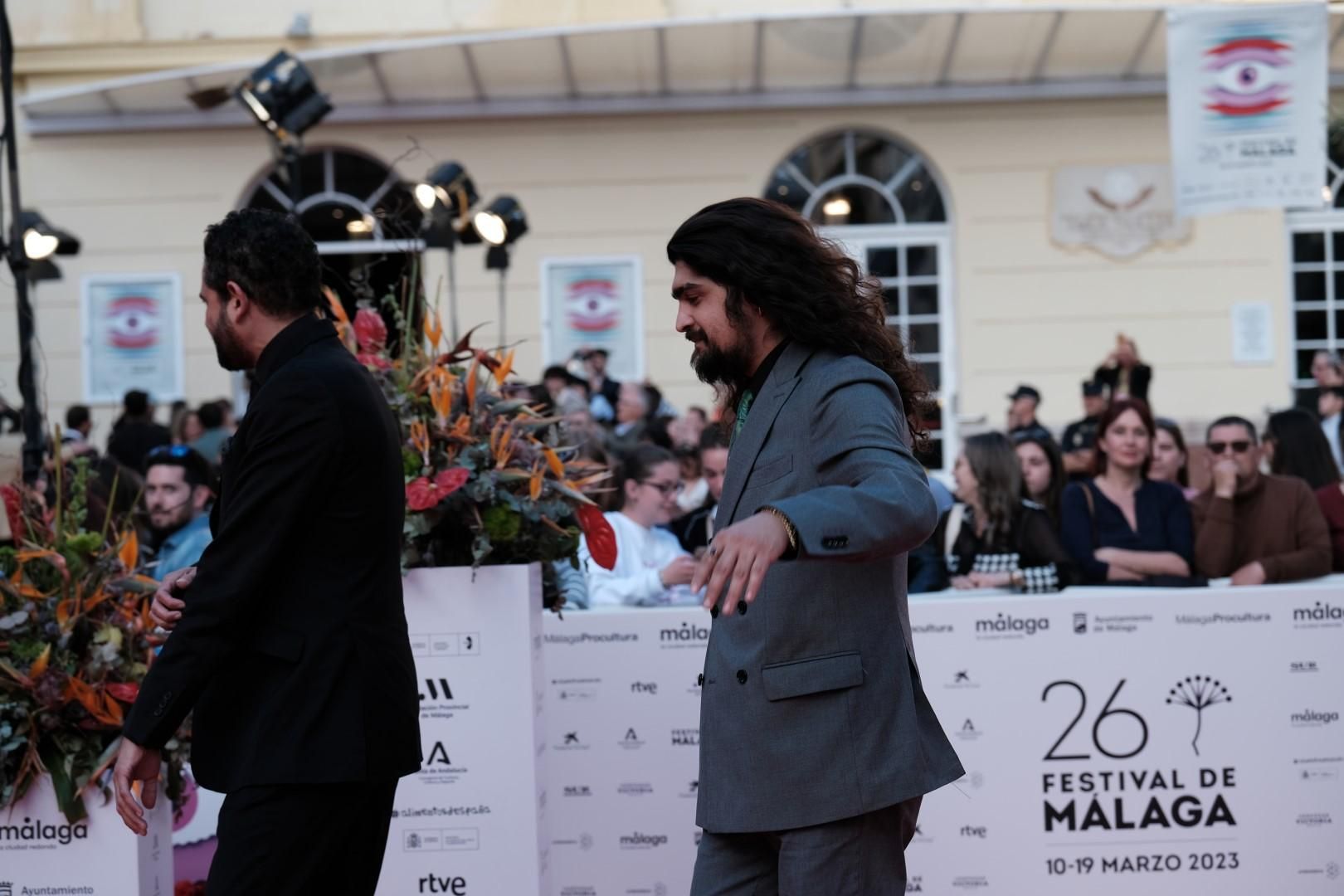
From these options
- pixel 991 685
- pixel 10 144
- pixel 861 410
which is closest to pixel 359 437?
pixel 861 410

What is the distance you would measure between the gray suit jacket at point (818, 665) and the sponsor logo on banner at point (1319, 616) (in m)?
2.69

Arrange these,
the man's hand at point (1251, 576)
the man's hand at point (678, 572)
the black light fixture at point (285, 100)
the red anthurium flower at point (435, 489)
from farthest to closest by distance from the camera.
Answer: the black light fixture at point (285, 100), the man's hand at point (1251, 576), the man's hand at point (678, 572), the red anthurium flower at point (435, 489)

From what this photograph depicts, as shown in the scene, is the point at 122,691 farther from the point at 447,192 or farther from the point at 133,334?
the point at 133,334

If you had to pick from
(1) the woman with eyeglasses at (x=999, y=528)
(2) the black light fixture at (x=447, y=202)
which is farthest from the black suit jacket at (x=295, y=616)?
(2) the black light fixture at (x=447, y=202)

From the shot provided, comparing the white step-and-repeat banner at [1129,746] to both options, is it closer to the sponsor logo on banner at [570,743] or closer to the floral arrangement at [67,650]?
the sponsor logo on banner at [570,743]

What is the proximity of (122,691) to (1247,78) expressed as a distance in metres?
8.16

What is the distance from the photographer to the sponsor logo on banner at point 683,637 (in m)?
5.11

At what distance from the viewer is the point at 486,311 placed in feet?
47.4

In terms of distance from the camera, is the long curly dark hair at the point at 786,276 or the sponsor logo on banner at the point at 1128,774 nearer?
the long curly dark hair at the point at 786,276

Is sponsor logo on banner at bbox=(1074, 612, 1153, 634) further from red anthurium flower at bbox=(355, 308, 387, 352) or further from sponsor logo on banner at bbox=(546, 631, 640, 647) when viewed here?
red anthurium flower at bbox=(355, 308, 387, 352)

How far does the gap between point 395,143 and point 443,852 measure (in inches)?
430

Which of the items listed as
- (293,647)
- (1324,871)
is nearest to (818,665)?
(293,647)

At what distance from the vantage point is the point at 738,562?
2.23 meters

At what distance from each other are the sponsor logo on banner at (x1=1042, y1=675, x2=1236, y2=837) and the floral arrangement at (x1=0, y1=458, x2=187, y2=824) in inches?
105
